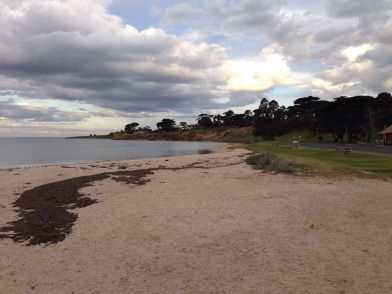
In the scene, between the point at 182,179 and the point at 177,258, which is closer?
the point at 177,258

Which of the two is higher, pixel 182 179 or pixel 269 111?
pixel 269 111

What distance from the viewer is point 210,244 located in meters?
7.94

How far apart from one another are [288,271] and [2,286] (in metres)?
4.80

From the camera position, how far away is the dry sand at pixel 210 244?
19.4 ft

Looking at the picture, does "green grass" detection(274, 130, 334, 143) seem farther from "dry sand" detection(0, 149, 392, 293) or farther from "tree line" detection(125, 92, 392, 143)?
"dry sand" detection(0, 149, 392, 293)

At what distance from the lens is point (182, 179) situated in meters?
19.7

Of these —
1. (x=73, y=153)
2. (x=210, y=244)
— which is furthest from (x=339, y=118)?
(x=210, y=244)

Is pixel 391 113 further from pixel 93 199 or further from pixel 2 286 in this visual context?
pixel 2 286

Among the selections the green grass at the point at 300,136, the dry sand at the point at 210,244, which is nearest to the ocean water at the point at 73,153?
the green grass at the point at 300,136

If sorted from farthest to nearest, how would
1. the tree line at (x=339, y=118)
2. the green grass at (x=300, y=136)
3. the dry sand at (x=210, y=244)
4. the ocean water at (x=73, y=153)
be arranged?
the green grass at (x=300, y=136), the tree line at (x=339, y=118), the ocean water at (x=73, y=153), the dry sand at (x=210, y=244)

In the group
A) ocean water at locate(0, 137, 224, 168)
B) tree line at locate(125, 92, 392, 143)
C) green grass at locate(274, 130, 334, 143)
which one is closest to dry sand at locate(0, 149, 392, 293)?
ocean water at locate(0, 137, 224, 168)

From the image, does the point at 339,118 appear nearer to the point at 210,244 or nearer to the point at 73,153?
the point at 73,153

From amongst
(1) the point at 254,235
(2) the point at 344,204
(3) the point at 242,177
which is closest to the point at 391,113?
(3) the point at 242,177

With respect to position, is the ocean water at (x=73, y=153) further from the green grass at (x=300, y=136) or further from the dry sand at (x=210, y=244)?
the dry sand at (x=210, y=244)
